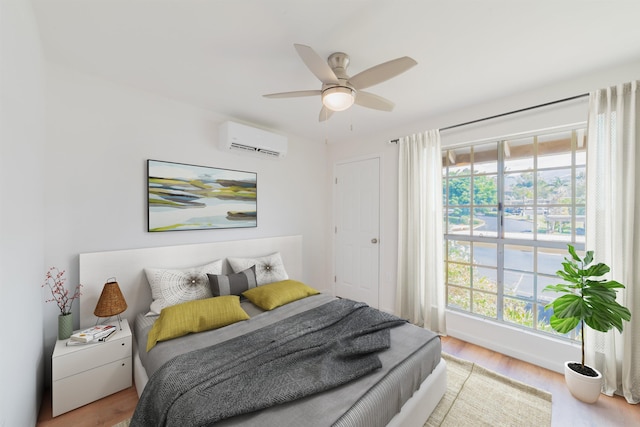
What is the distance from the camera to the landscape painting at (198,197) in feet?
8.12

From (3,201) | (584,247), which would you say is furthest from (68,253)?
(584,247)

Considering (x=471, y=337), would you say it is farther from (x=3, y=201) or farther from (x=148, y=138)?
(x=148, y=138)

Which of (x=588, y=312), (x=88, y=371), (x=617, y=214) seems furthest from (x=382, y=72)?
(x=88, y=371)

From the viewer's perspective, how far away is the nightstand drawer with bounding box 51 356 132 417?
68.4 inches

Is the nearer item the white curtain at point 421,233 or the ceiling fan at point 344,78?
the ceiling fan at point 344,78

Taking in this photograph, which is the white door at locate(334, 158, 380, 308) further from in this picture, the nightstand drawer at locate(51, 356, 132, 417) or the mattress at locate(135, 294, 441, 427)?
the nightstand drawer at locate(51, 356, 132, 417)

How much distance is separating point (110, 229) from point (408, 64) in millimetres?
2653

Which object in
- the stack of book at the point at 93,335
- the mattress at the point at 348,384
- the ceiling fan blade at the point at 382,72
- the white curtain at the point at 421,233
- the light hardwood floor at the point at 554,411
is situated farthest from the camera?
the white curtain at the point at 421,233

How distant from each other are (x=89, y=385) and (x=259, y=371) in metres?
1.42

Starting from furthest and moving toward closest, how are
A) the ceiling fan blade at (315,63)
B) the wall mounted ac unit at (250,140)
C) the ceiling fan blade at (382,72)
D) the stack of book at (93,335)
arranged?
the wall mounted ac unit at (250,140)
the stack of book at (93,335)
the ceiling fan blade at (382,72)
the ceiling fan blade at (315,63)

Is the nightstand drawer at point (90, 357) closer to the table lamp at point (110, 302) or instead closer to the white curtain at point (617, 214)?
the table lamp at point (110, 302)

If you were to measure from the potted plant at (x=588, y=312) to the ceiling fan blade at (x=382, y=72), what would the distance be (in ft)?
6.13

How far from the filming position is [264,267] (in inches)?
115

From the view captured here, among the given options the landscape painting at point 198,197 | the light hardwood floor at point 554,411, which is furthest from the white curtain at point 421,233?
the landscape painting at point 198,197
